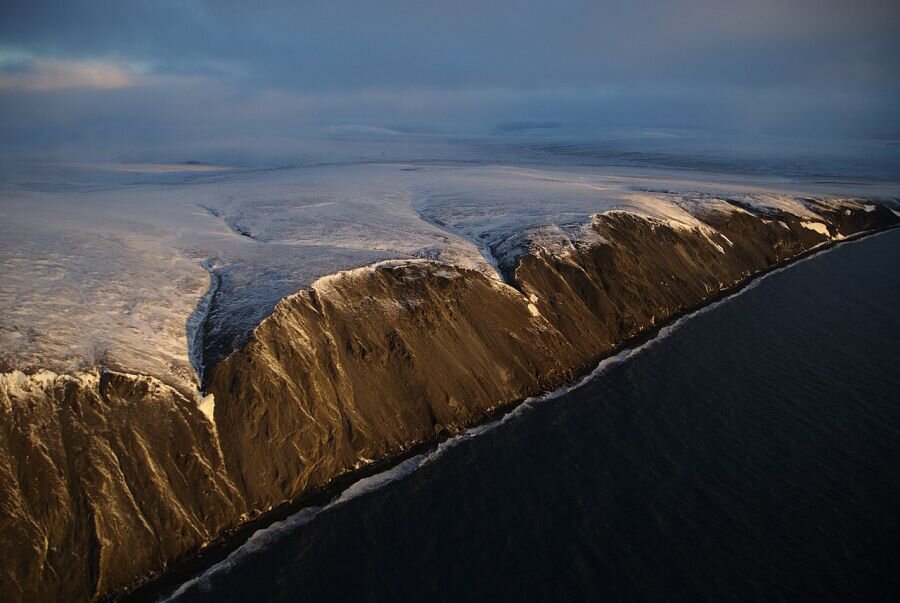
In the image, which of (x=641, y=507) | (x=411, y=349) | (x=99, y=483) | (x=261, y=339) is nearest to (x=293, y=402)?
(x=261, y=339)

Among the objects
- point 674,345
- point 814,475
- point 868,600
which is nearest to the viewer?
point 868,600

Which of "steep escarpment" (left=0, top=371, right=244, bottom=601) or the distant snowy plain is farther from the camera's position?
the distant snowy plain

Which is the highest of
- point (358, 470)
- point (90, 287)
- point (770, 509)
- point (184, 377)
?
point (90, 287)

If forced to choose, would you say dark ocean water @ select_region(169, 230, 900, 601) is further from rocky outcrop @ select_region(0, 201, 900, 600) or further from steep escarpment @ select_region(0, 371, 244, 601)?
steep escarpment @ select_region(0, 371, 244, 601)

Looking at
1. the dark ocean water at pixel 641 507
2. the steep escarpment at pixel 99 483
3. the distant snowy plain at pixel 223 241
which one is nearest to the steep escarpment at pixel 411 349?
the steep escarpment at pixel 99 483

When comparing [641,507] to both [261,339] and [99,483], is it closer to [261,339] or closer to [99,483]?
[261,339]

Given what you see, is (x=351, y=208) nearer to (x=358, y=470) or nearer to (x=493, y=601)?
(x=358, y=470)

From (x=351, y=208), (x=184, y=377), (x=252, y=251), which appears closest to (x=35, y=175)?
(x=351, y=208)

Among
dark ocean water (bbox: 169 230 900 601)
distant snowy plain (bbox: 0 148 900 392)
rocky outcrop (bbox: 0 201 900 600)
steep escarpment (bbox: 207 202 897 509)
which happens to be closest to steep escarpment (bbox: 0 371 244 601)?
rocky outcrop (bbox: 0 201 900 600)
